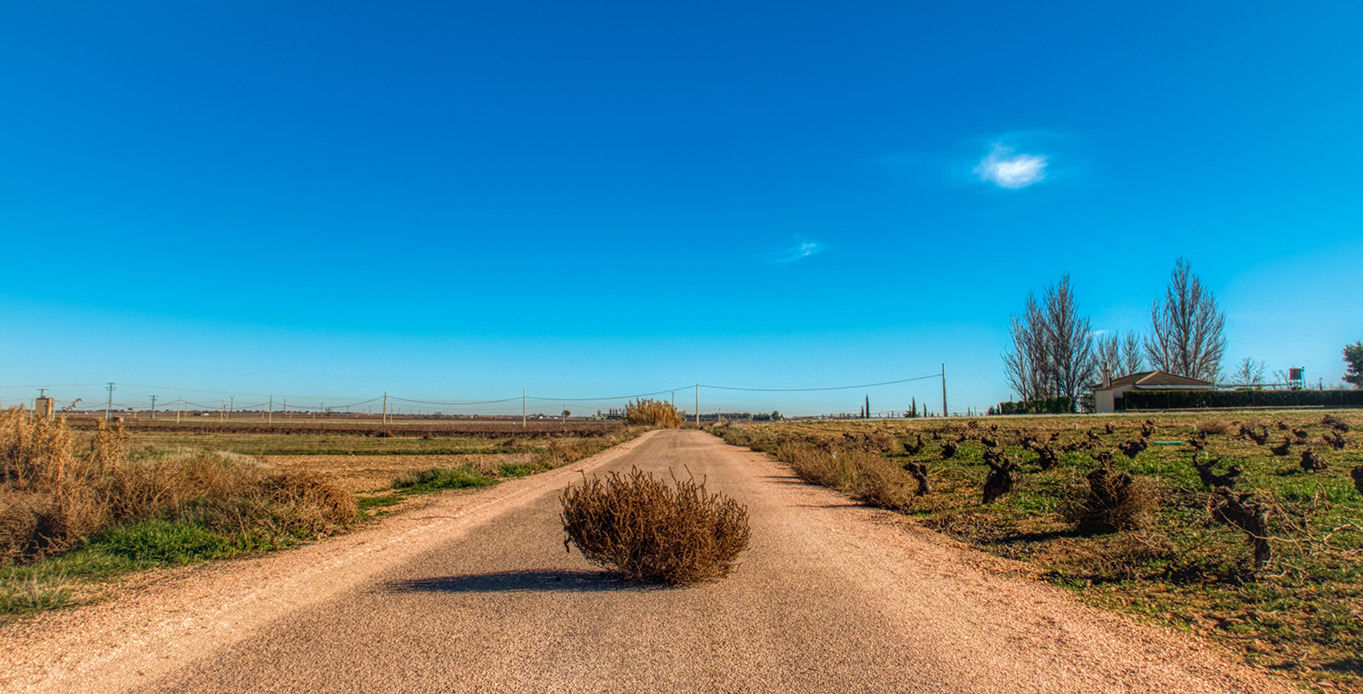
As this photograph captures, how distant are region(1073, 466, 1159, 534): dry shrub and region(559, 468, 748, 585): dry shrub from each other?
197 inches

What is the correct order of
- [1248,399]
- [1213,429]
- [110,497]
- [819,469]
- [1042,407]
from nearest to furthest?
[110,497]
[819,469]
[1213,429]
[1248,399]
[1042,407]

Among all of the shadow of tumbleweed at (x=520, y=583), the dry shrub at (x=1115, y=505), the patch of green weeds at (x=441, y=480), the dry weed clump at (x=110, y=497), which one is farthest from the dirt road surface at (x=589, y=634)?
the patch of green weeds at (x=441, y=480)

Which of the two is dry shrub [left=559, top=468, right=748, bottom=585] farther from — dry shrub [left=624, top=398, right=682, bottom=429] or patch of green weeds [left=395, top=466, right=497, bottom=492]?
dry shrub [left=624, top=398, right=682, bottom=429]

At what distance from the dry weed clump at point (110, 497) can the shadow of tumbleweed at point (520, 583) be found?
11.8 ft

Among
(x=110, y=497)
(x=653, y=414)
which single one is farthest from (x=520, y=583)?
(x=653, y=414)

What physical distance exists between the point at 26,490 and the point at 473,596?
307 inches

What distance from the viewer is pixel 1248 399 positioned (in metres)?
42.5

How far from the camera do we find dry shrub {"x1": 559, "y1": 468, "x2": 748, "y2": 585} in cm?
639

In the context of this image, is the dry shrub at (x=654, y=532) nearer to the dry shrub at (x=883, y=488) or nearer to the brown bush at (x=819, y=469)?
the dry shrub at (x=883, y=488)

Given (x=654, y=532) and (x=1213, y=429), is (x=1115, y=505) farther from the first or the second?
(x=1213, y=429)

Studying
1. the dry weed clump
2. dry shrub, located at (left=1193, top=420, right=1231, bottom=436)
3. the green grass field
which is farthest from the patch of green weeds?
dry shrub, located at (left=1193, top=420, right=1231, bottom=436)

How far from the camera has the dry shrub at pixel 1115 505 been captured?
8180 mm

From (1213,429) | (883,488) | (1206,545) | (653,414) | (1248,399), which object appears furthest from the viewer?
(653,414)

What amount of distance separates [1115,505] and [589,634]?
7.07 meters
